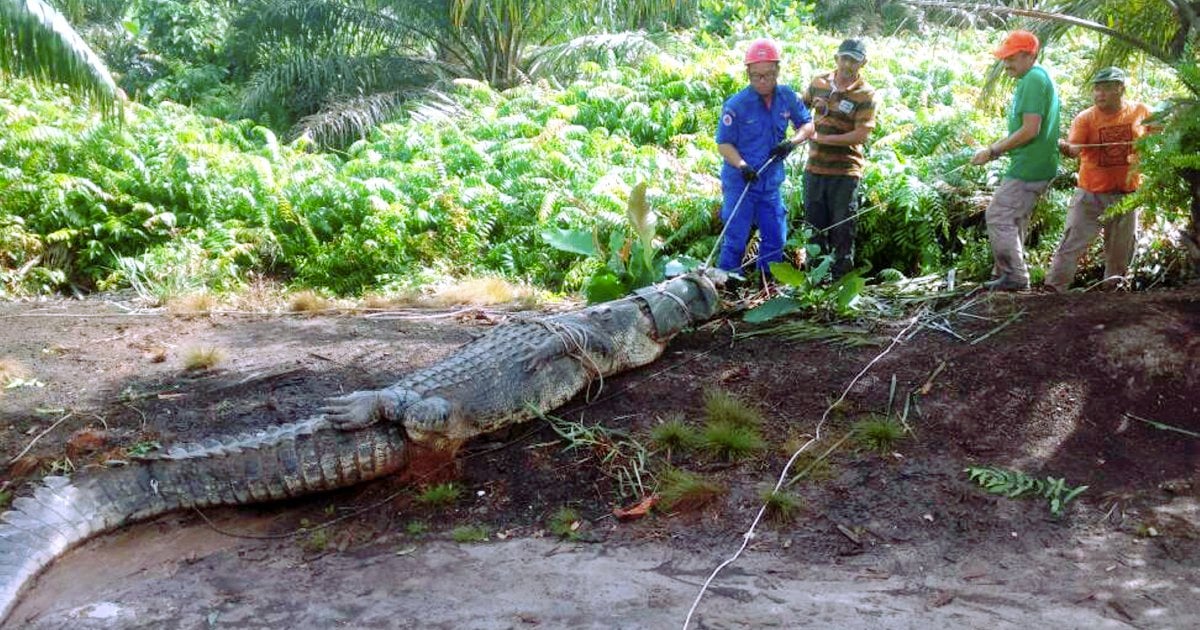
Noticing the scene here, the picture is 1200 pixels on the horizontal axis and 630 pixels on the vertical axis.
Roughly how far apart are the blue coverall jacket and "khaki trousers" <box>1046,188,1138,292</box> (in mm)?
1663

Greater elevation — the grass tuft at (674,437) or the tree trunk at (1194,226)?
the tree trunk at (1194,226)

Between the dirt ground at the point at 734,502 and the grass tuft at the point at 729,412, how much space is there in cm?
10

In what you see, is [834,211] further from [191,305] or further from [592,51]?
[592,51]

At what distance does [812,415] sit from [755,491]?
2.24ft

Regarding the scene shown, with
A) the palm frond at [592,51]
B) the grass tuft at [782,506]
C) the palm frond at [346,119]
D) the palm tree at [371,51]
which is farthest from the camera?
the palm frond at [592,51]

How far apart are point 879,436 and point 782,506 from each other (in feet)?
2.29

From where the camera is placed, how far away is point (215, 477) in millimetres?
3900

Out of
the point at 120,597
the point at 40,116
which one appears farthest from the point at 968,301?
the point at 40,116

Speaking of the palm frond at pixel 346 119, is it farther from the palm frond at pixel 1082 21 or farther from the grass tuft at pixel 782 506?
the grass tuft at pixel 782 506

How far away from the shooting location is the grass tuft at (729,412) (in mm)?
4203

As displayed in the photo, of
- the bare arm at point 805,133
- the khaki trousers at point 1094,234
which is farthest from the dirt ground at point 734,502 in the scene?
the bare arm at point 805,133

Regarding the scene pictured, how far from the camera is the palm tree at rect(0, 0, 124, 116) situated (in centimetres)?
532

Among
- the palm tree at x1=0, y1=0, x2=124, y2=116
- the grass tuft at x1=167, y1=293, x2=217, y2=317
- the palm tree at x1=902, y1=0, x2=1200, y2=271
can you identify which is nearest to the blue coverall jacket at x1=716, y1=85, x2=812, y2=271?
the palm tree at x1=902, y1=0, x2=1200, y2=271

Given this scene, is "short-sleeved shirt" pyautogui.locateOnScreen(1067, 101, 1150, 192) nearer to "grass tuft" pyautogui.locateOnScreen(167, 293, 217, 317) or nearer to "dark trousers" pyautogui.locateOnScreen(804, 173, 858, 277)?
"dark trousers" pyautogui.locateOnScreen(804, 173, 858, 277)
